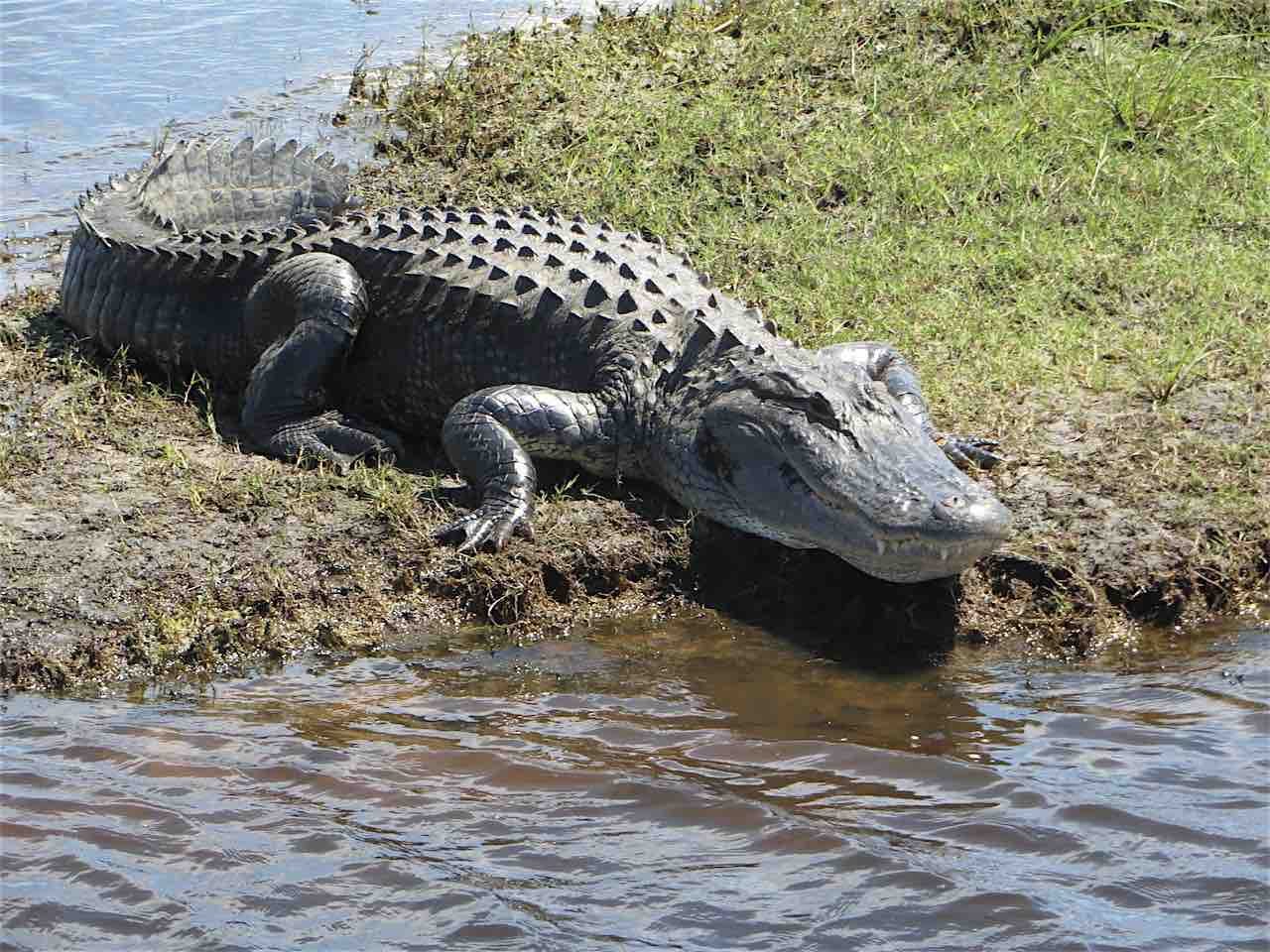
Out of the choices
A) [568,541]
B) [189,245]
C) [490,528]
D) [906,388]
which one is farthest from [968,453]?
[189,245]

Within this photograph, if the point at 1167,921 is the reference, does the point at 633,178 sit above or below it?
above

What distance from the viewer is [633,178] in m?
7.92

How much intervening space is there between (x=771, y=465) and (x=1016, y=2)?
5.39 m

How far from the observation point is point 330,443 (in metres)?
5.79

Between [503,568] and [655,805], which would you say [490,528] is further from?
[655,805]

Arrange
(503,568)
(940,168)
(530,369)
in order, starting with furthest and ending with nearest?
1. (940,168)
2. (530,369)
3. (503,568)

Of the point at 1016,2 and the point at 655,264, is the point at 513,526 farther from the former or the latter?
the point at 1016,2

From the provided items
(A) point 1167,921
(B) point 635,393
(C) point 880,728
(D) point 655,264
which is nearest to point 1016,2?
(D) point 655,264

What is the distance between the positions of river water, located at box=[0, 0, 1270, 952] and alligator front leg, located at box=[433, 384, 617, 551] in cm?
64

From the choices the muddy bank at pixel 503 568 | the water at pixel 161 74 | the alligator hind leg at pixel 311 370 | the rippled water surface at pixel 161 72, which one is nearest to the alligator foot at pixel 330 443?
the alligator hind leg at pixel 311 370

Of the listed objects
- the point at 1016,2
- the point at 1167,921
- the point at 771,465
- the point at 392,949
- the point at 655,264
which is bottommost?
the point at 392,949

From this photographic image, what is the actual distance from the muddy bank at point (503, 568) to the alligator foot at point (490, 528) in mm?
55

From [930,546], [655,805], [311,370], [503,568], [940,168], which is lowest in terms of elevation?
[655,805]

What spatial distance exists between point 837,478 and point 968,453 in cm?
82
